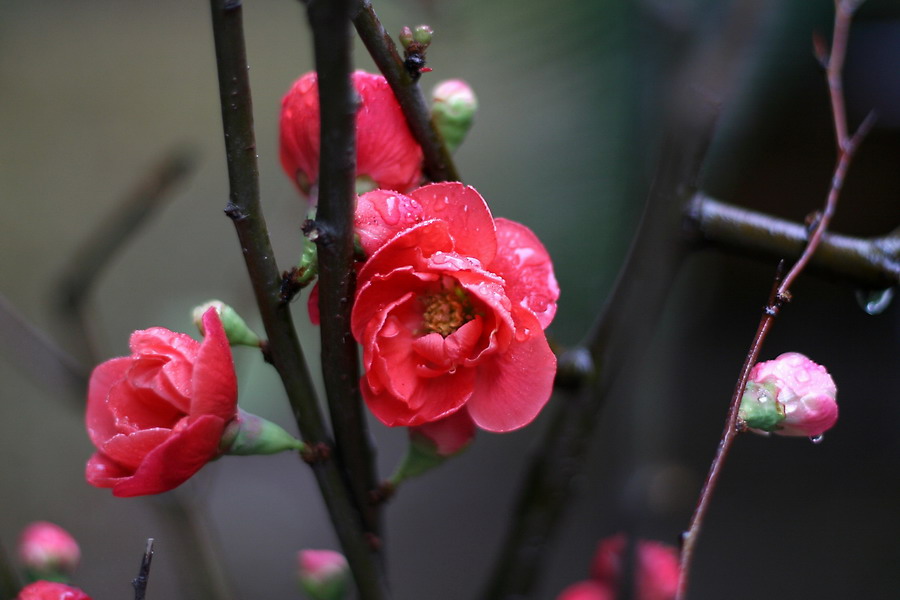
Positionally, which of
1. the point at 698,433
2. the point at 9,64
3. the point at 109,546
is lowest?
the point at 109,546

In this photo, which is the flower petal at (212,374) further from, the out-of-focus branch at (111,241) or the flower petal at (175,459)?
the out-of-focus branch at (111,241)

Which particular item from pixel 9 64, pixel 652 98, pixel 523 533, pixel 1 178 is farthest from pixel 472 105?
pixel 9 64

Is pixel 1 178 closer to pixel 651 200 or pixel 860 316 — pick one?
pixel 651 200

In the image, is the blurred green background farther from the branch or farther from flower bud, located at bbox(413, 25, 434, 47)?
flower bud, located at bbox(413, 25, 434, 47)

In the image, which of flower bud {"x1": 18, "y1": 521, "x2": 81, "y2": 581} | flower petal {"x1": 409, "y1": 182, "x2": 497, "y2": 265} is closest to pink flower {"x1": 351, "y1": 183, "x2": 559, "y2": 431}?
flower petal {"x1": 409, "y1": 182, "x2": 497, "y2": 265}

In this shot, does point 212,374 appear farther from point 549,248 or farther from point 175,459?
point 549,248

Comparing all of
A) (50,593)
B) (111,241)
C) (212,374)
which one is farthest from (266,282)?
(111,241)
